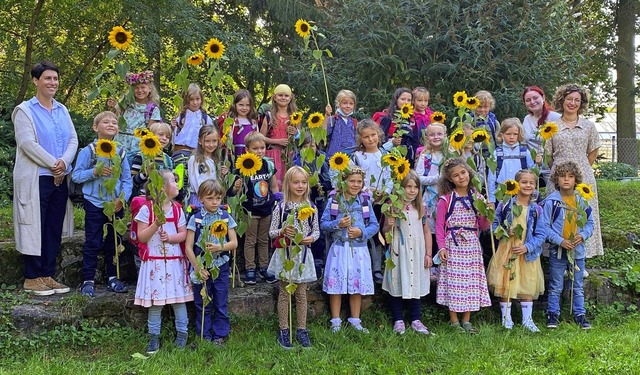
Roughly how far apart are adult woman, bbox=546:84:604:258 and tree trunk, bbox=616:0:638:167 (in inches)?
418

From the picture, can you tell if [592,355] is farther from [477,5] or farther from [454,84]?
[477,5]

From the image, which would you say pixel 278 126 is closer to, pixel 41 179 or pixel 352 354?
pixel 41 179

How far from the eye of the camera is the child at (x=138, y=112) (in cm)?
543

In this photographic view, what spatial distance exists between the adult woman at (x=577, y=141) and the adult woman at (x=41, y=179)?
14.6ft

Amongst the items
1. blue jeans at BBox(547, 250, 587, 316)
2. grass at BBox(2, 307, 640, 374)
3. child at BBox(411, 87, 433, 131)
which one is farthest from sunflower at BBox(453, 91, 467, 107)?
grass at BBox(2, 307, 640, 374)

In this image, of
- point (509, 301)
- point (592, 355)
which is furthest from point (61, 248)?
point (592, 355)

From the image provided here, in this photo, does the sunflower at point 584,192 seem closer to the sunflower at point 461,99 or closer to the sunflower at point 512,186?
the sunflower at point 512,186

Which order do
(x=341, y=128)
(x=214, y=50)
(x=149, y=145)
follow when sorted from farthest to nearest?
1. (x=341, y=128)
2. (x=214, y=50)
3. (x=149, y=145)

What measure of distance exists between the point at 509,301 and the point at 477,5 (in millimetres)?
4036

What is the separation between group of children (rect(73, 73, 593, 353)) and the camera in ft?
15.1

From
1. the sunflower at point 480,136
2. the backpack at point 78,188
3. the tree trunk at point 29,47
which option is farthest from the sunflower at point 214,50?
the tree trunk at point 29,47

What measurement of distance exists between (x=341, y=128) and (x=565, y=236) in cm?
233

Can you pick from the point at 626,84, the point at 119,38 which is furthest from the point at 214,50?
the point at 626,84

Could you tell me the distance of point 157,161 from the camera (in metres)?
4.93
